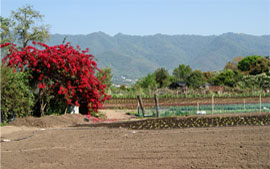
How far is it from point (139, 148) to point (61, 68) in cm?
900

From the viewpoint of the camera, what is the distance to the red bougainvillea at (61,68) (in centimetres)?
1653

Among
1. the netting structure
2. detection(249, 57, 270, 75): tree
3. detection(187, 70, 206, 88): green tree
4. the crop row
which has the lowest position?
the crop row

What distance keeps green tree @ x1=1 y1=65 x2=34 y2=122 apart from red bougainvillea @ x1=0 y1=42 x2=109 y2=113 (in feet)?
2.33

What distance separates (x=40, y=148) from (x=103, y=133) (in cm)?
289

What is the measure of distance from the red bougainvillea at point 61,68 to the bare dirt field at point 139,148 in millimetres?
4523

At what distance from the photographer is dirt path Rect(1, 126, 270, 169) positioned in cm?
790

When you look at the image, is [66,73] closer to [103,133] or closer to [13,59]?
A: [13,59]

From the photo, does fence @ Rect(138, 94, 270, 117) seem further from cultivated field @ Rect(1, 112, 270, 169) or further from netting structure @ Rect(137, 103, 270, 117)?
cultivated field @ Rect(1, 112, 270, 169)

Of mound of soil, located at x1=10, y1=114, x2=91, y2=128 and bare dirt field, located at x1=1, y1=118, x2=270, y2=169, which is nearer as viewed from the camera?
bare dirt field, located at x1=1, y1=118, x2=270, y2=169

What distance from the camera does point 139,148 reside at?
30.8ft

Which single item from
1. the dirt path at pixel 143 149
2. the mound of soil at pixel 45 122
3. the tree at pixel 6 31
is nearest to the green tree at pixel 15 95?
the mound of soil at pixel 45 122

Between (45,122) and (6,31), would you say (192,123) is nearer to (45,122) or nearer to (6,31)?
(45,122)

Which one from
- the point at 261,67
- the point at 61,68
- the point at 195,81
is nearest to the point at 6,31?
the point at 61,68

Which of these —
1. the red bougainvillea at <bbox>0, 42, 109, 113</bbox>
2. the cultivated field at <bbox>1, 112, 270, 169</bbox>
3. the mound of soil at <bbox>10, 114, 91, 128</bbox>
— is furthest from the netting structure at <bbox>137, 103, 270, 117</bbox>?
the cultivated field at <bbox>1, 112, 270, 169</bbox>
